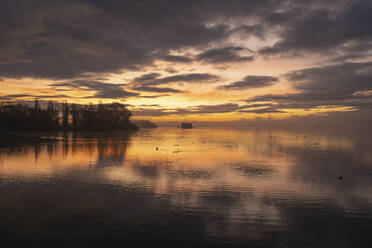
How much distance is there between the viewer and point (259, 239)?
52.1 feet

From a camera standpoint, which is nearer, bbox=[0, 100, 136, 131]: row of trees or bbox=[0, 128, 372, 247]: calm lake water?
bbox=[0, 128, 372, 247]: calm lake water

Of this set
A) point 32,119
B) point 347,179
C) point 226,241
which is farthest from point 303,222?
point 32,119

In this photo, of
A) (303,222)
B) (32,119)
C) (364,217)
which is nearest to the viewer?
(303,222)

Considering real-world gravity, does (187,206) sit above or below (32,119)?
below

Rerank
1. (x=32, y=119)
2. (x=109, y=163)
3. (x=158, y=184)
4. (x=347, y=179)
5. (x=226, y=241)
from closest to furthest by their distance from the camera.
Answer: (x=226, y=241)
(x=158, y=184)
(x=347, y=179)
(x=109, y=163)
(x=32, y=119)

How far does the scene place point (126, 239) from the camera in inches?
615

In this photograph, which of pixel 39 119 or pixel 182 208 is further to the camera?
pixel 39 119

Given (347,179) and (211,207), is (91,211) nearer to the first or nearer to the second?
(211,207)

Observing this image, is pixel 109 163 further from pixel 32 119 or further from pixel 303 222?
Answer: pixel 32 119

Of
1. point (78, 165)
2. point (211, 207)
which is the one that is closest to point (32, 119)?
point (78, 165)

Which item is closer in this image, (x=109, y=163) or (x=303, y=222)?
(x=303, y=222)

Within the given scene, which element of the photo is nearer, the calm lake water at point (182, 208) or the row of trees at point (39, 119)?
the calm lake water at point (182, 208)

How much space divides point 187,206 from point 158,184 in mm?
8412

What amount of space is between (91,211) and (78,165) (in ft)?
79.1
